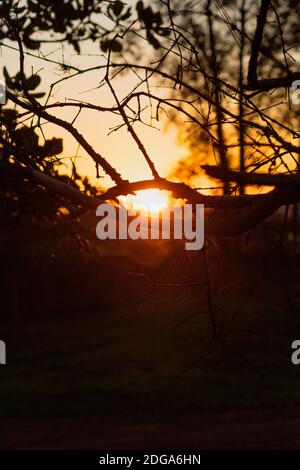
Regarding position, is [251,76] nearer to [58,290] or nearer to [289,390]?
[289,390]

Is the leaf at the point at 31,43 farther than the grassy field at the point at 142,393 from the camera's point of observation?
No

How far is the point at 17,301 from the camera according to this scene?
23641mm

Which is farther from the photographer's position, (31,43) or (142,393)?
(142,393)

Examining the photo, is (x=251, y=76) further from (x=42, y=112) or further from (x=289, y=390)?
(x=289, y=390)

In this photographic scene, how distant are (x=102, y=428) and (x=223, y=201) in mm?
9466

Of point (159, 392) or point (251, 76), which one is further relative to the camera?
point (159, 392)

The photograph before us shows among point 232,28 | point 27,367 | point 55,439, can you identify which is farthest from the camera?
point 27,367

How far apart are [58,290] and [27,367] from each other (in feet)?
28.5

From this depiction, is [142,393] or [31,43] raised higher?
[142,393]

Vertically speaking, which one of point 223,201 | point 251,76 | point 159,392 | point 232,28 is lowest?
point 223,201

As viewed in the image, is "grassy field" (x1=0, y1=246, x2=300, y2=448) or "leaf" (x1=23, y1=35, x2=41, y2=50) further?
"grassy field" (x1=0, y1=246, x2=300, y2=448)
